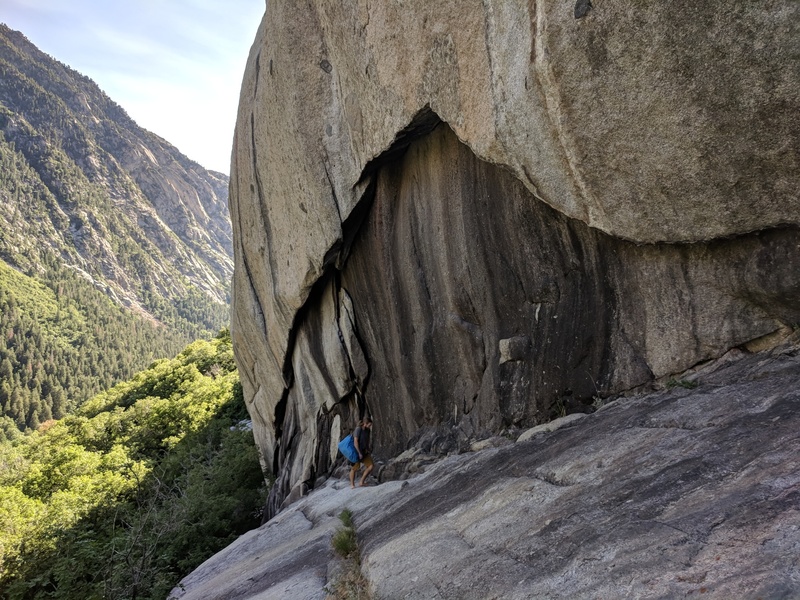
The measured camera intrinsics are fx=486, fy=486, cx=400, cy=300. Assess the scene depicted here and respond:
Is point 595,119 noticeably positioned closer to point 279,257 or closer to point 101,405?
point 279,257

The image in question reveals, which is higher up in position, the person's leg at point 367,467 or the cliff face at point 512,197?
the cliff face at point 512,197

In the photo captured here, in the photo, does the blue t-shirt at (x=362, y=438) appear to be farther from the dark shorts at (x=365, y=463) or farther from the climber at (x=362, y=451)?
Result: the dark shorts at (x=365, y=463)

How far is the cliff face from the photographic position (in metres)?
4.46

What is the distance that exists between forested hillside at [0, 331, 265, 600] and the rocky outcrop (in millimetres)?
5765

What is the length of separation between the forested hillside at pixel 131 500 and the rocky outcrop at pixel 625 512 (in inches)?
227

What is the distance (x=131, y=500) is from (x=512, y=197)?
20.5m

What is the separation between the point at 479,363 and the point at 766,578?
561 centimetres

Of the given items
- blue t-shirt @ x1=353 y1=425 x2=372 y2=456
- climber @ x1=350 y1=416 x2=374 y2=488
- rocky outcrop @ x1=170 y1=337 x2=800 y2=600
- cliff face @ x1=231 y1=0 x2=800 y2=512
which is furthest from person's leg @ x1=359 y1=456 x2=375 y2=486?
rocky outcrop @ x1=170 y1=337 x2=800 y2=600

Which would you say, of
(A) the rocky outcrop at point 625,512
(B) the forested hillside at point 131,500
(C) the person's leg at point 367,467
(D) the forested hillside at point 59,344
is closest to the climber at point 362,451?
(C) the person's leg at point 367,467

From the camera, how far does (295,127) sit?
957 cm

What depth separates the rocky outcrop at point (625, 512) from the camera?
3061 mm

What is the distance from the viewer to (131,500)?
2000 cm

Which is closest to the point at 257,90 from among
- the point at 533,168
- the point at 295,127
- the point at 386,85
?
the point at 295,127

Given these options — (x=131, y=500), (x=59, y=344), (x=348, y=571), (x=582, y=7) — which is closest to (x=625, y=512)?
(x=348, y=571)
